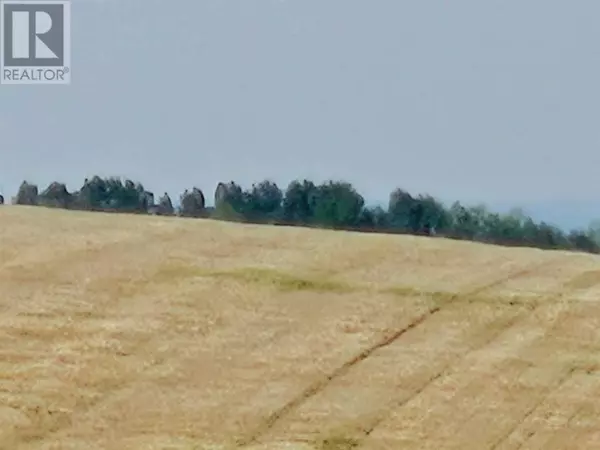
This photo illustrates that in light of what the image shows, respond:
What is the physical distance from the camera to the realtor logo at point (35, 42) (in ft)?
7.54

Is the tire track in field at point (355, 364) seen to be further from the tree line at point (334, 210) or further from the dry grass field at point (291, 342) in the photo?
the tree line at point (334, 210)

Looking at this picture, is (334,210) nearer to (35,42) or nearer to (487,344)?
(487,344)

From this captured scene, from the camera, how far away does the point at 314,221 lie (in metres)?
2.10

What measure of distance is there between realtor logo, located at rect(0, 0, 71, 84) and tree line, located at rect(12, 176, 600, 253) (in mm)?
303

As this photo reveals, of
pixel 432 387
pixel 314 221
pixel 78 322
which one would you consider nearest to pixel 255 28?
pixel 314 221

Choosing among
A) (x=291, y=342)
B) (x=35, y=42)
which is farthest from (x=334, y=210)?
(x=35, y=42)

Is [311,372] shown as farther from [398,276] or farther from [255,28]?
[255,28]

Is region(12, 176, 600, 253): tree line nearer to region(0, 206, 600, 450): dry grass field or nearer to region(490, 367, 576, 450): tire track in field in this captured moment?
region(0, 206, 600, 450): dry grass field

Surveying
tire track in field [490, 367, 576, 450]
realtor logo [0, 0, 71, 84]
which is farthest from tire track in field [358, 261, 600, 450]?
realtor logo [0, 0, 71, 84]

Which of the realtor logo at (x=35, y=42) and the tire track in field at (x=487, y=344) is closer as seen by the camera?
the tire track in field at (x=487, y=344)

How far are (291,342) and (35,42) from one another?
119 centimetres

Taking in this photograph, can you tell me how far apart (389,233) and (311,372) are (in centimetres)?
67

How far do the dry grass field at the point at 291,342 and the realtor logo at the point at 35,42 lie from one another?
1.71ft

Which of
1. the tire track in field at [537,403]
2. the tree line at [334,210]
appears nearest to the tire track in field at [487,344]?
the tire track in field at [537,403]
